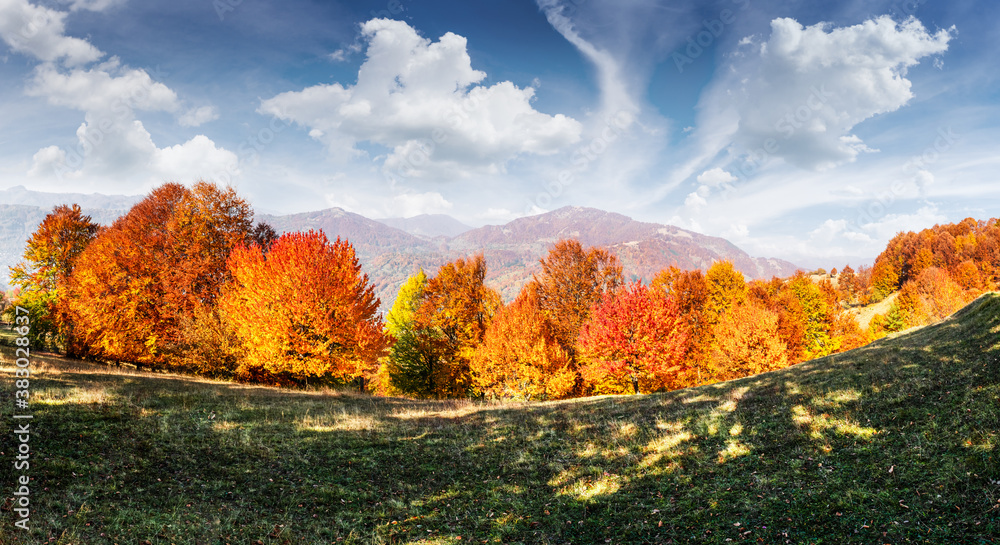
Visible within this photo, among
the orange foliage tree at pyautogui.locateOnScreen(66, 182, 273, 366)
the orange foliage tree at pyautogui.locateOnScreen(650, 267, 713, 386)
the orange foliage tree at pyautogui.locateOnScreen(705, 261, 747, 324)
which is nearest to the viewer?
the orange foliage tree at pyautogui.locateOnScreen(66, 182, 273, 366)

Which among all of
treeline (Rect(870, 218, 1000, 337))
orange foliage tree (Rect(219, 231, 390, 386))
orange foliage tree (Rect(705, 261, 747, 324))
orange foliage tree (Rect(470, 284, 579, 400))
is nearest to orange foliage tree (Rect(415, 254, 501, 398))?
orange foliage tree (Rect(470, 284, 579, 400))

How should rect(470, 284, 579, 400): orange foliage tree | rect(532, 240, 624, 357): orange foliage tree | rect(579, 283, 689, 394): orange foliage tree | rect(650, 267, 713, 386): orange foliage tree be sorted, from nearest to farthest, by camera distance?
rect(579, 283, 689, 394): orange foliage tree
rect(470, 284, 579, 400): orange foliage tree
rect(532, 240, 624, 357): orange foliage tree
rect(650, 267, 713, 386): orange foliage tree

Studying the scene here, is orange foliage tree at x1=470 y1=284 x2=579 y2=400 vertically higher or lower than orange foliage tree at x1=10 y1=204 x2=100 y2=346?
lower

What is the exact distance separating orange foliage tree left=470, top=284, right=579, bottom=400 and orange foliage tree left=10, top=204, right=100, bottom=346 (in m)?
38.8

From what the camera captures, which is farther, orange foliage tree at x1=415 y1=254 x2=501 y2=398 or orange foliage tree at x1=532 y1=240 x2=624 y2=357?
orange foliage tree at x1=532 y1=240 x2=624 y2=357

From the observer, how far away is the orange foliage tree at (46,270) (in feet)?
117

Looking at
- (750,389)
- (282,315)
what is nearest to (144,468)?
(282,315)

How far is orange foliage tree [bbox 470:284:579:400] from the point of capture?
32531 millimetres

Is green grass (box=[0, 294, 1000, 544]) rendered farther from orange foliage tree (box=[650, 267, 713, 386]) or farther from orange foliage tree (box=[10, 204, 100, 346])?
orange foliage tree (box=[10, 204, 100, 346])

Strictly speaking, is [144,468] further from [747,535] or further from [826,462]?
[826,462]

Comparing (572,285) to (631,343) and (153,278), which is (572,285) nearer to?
(631,343)

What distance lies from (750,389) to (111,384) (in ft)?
97.5

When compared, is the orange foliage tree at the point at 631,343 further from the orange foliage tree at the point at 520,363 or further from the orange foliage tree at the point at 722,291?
the orange foliage tree at the point at 722,291

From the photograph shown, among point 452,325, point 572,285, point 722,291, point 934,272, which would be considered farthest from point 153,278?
point 934,272
